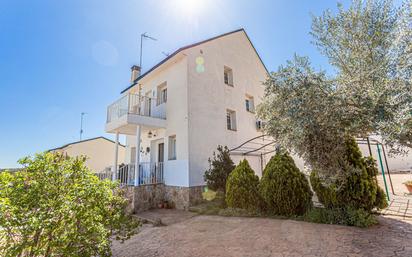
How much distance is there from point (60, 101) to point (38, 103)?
80.4 inches

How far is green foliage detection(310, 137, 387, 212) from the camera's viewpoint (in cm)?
595

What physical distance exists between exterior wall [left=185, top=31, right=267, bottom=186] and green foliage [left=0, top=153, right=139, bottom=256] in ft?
19.5

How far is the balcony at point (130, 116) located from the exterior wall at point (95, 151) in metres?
13.4

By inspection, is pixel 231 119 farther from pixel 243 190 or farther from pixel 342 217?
pixel 342 217

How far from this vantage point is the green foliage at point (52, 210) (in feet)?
9.60

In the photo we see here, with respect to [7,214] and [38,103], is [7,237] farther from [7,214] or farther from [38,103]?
[38,103]

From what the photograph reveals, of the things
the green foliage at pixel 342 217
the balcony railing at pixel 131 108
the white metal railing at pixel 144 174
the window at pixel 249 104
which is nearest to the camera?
the green foliage at pixel 342 217

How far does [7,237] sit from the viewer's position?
9.58 ft

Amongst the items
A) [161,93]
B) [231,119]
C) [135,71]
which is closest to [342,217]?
[231,119]

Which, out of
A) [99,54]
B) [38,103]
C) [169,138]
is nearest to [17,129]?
[38,103]

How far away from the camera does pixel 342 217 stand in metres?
5.82

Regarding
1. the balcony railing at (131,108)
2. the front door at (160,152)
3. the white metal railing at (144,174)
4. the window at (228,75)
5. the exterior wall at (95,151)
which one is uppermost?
the window at (228,75)

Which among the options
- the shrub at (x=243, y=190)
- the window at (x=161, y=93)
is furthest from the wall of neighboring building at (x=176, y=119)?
the shrub at (x=243, y=190)

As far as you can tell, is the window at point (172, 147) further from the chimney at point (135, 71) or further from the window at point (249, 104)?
the chimney at point (135, 71)
